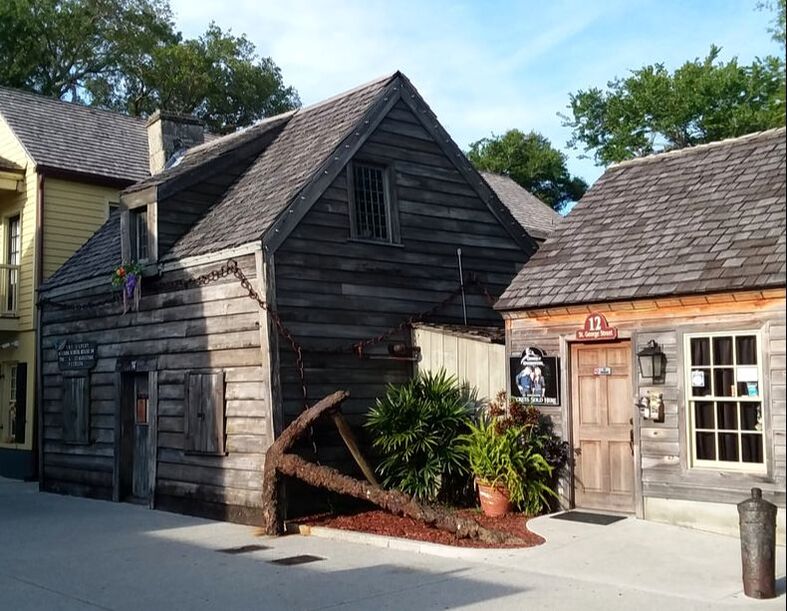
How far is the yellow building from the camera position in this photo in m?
19.9

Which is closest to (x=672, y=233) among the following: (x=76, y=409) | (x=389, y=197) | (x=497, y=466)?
(x=497, y=466)

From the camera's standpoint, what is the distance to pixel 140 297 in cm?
1483

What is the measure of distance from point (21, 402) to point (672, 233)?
48.4ft

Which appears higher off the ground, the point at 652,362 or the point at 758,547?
the point at 652,362

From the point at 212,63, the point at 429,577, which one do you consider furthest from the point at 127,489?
the point at 212,63

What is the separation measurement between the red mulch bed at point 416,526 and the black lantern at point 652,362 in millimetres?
2290

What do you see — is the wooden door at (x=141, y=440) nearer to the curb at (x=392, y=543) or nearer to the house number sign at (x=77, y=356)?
the house number sign at (x=77, y=356)

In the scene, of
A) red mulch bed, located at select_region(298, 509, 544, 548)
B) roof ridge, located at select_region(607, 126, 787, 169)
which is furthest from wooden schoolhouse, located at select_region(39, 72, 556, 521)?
roof ridge, located at select_region(607, 126, 787, 169)

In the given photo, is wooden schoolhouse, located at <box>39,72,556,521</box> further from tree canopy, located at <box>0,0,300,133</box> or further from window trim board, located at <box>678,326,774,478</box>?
tree canopy, located at <box>0,0,300,133</box>

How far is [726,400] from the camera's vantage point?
32.9ft

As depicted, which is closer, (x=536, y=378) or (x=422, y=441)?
(x=536, y=378)

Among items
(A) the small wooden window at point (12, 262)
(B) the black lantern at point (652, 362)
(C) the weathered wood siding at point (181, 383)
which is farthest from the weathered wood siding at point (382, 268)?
(A) the small wooden window at point (12, 262)

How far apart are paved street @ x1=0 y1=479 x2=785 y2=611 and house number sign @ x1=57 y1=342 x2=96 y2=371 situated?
4627mm

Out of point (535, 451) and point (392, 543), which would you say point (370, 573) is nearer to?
point (392, 543)
